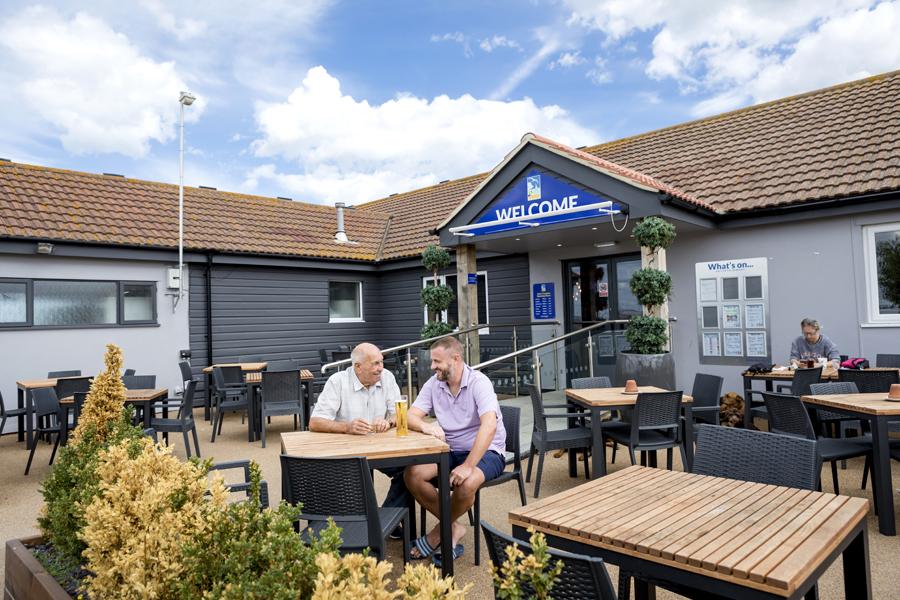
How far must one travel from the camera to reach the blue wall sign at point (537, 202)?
9031 millimetres

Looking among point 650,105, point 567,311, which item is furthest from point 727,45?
point 567,311

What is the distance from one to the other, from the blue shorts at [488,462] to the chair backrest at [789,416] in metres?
2.48

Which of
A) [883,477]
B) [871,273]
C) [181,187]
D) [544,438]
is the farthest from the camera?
[181,187]

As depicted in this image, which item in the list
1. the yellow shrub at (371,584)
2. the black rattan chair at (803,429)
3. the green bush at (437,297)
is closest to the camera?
the yellow shrub at (371,584)

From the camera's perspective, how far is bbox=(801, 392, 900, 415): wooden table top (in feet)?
14.0

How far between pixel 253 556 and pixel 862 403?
4651 millimetres

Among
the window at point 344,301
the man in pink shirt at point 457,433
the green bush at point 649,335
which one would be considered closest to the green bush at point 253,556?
the man in pink shirt at point 457,433

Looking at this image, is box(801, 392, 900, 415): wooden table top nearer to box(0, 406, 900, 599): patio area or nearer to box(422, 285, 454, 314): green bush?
box(0, 406, 900, 599): patio area

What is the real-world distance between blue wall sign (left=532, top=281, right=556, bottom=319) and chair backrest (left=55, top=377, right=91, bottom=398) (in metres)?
7.88

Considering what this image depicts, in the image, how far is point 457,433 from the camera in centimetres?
430

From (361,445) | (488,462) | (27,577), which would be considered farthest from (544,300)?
(27,577)

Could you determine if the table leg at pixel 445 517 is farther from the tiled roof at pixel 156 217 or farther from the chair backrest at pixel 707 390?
the tiled roof at pixel 156 217

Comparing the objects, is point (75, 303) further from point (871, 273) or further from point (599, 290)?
point (871, 273)

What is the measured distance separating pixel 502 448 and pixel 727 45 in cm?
2130
